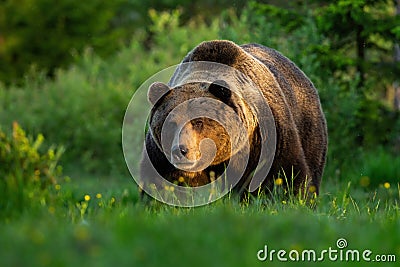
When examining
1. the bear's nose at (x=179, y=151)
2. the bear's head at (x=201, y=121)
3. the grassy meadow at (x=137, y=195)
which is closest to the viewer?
the grassy meadow at (x=137, y=195)

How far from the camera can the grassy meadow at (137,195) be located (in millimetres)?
2906

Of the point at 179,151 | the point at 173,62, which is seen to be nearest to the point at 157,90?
the point at 179,151

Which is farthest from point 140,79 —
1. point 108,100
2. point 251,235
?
point 251,235

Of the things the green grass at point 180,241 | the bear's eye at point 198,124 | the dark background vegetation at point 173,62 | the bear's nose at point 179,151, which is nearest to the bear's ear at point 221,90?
the bear's eye at point 198,124

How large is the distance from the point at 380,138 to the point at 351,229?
7.26 m

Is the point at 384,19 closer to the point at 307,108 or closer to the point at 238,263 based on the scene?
the point at 307,108

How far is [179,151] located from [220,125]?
0.53 metres

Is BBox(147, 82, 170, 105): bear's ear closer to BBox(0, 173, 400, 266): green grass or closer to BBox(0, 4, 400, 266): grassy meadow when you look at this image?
BBox(0, 4, 400, 266): grassy meadow

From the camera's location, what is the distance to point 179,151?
5.41 meters

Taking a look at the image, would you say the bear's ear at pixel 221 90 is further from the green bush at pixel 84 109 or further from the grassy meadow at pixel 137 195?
the green bush at pixel 84 109
